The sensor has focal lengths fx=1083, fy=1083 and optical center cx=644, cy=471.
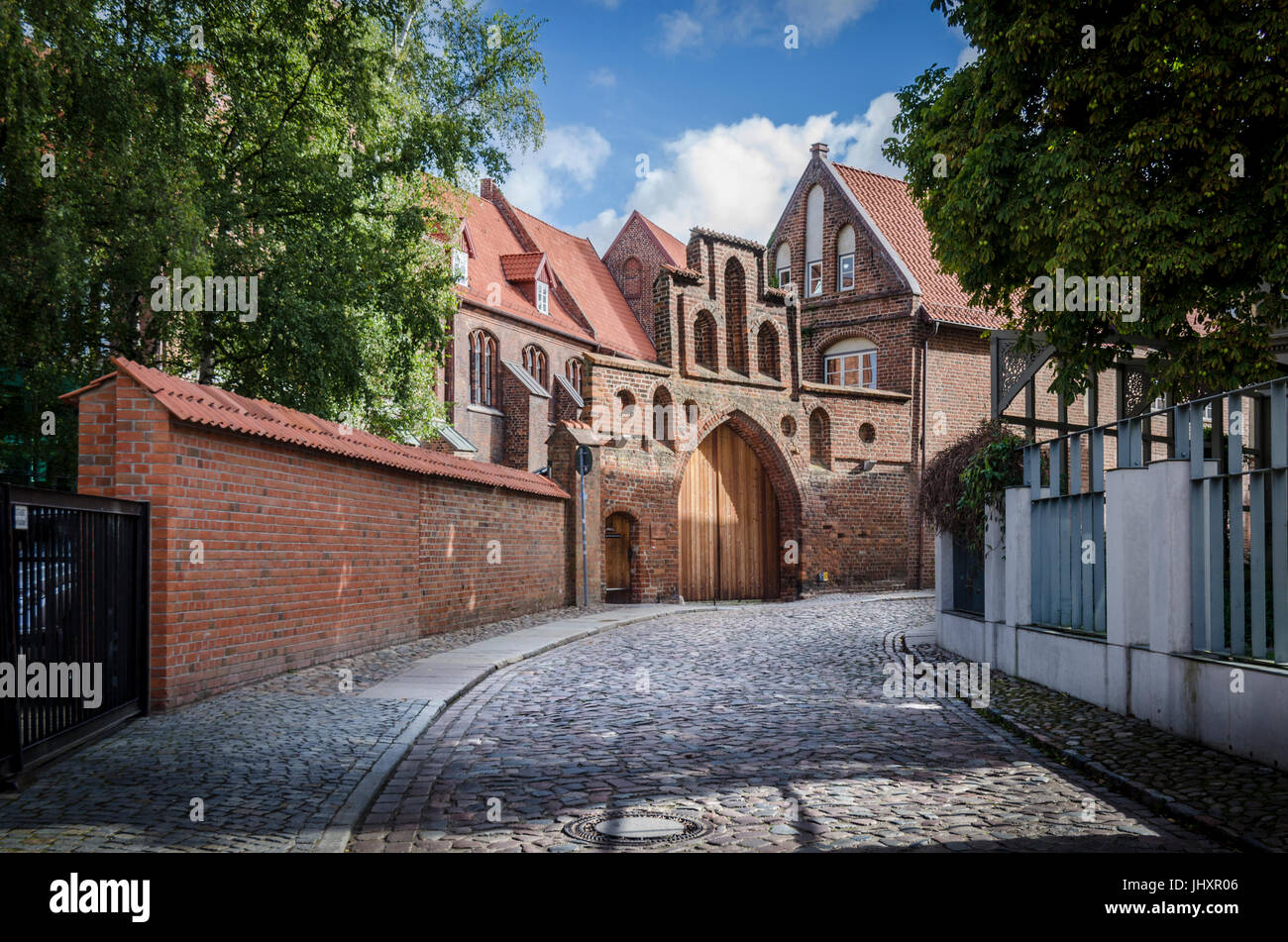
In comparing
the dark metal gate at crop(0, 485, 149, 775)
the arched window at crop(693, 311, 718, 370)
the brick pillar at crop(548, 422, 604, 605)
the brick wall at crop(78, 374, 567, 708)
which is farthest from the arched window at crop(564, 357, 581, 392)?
the dark metal gate at crop(0, 485, 149, 775)

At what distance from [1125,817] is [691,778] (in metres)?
2.30

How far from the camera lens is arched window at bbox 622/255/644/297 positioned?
47.0 metres

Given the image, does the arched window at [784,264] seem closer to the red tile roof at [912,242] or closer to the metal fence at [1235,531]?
the red tile roof at [912,242]

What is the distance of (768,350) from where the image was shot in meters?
28.2

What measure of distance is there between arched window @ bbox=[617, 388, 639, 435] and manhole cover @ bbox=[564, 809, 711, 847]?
62.9 ft

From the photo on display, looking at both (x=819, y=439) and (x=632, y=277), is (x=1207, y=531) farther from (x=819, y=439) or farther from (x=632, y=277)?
(x=632, y=277)

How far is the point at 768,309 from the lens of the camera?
28.2m

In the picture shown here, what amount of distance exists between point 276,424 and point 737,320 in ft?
59.7

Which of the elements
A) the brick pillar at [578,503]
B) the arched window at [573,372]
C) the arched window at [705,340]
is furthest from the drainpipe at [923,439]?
the arched window at [573,372]

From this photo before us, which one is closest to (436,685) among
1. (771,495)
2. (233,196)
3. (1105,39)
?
(233,196)

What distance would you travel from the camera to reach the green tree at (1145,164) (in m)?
10.9

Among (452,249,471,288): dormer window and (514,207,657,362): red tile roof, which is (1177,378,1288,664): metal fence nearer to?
(452,249,471,288): dormer window

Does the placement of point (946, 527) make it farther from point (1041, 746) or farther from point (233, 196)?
point (233, 196)

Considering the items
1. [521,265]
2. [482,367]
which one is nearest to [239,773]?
[482,367]
